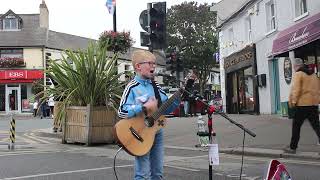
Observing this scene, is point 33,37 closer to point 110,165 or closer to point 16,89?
point 16,89

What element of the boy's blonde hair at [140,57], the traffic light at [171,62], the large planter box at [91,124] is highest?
the traffic light at [171,62]

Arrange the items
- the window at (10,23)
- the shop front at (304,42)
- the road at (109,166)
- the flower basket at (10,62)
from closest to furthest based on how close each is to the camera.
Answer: the road at (109,166) → the shop front at (304,42) → the flower basket at (10,62) → the window at (10,23)

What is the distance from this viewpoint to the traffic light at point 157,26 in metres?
13.9

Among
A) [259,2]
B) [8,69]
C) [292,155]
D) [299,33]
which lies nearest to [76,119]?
[292,155]

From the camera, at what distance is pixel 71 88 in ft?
48.0

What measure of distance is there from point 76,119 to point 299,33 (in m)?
7.58

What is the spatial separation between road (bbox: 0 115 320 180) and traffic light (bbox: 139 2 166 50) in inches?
108

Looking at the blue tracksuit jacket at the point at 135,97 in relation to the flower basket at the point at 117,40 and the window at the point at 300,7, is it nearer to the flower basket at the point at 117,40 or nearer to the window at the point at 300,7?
the flower basket at the point at 117,40

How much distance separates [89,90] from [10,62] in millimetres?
34073

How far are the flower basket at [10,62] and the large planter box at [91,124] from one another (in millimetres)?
33473

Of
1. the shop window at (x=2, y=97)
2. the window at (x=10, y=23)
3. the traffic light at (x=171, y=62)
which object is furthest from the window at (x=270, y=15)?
the window at (x=10, y=23)

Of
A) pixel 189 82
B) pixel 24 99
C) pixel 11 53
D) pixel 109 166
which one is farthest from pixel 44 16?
pixel 189 82

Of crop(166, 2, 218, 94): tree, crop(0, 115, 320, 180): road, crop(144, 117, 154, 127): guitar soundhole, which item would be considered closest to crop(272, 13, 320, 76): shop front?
crop(0, 115, 320, 180): road

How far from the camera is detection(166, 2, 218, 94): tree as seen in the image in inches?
2344
